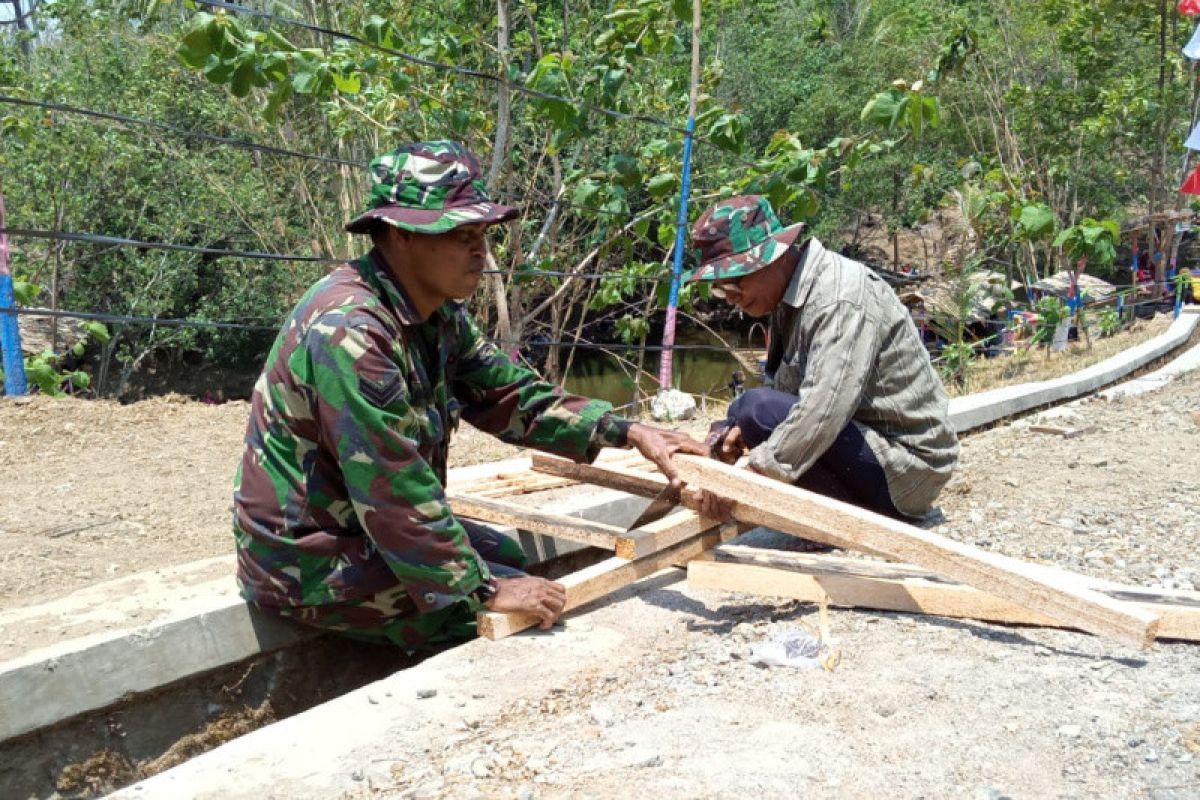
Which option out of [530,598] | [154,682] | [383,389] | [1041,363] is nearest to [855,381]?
[530,598]

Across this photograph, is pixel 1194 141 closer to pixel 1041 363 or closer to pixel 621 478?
pixel 1041 363

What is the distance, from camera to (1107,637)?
2898mm

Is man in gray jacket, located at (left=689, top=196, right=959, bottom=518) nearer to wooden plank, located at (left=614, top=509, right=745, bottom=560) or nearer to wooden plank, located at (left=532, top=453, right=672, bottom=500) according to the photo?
wooden plank, located at (left=614, top=509, right=745, bottom=560)

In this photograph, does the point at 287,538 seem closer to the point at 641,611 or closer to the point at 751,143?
the point at 641,611

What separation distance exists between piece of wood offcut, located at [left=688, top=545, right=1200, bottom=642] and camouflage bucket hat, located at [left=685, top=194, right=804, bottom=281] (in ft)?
3.13

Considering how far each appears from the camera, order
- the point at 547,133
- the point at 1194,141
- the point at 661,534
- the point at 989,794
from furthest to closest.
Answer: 1. the point at 1194,141
2. the point at 547,133
3. the point at 661,534
4. the point at 989,794

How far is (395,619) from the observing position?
124 inches

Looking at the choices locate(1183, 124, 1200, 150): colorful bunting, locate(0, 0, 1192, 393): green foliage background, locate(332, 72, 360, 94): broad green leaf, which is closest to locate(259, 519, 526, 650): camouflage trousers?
locate(0, 0, 1192, 393): green foliage background

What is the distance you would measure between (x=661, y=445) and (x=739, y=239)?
0.74 meters

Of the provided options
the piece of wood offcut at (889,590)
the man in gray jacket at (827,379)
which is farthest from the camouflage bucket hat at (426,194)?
the piece of wood offcut at (889,590)

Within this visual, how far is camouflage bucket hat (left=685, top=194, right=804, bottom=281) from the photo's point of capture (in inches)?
141

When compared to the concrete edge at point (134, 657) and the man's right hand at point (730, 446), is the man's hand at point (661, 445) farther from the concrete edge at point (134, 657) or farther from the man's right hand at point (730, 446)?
the concrete edge at point (134, 657)

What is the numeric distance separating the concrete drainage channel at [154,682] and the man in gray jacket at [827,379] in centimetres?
142

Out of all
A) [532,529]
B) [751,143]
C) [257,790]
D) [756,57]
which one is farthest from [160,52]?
[756,57]
